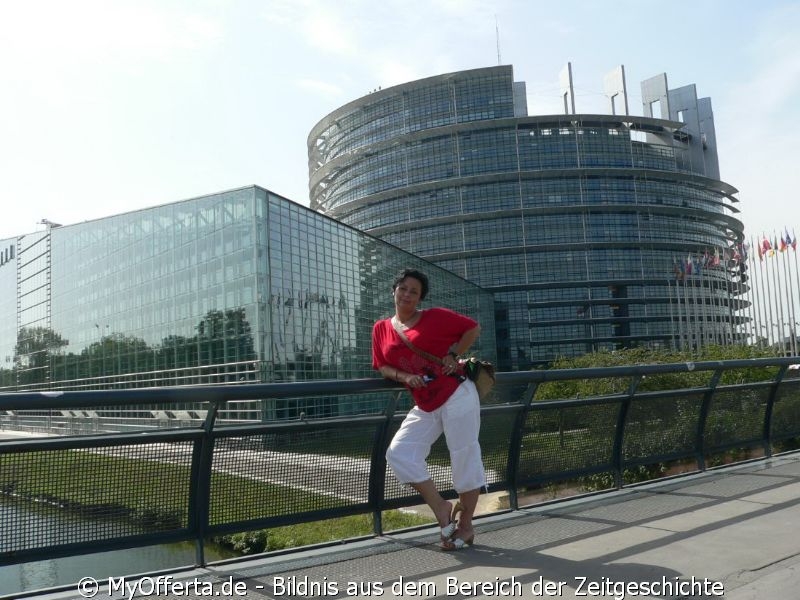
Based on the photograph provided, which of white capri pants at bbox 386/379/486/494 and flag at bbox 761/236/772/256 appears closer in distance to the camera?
white capri pants at bbox 386/379/486/494

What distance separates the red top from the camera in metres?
4.96

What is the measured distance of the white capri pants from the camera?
4.93 metres

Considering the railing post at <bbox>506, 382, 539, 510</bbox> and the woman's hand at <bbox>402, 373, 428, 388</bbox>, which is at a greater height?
the woman's hand at <bbox>402, 373, 428, 388</bbox>

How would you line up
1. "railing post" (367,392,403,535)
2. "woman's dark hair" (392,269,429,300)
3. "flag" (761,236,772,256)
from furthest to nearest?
"flag" (761,236,772,256) → "railing post" (367,392,403,535) → "woman's dark hair" (392,269,429,300)

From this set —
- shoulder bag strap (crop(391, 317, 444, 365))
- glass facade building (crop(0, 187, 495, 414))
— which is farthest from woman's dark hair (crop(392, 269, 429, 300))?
glass facade building (crop(0, 187, 495, 414))

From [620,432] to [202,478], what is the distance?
4114 mm

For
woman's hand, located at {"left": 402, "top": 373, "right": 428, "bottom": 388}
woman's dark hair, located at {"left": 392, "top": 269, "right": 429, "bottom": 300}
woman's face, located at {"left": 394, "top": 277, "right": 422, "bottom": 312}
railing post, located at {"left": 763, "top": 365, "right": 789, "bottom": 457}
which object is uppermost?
woman's dark hair, located at {"left": 392, "top": 269, "right": 429, "bottom": 300}

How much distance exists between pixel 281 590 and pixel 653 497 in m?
3.65

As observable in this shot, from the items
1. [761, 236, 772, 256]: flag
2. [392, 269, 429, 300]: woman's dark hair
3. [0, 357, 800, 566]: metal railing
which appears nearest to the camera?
[0, 357, 800, 566]: metal railing

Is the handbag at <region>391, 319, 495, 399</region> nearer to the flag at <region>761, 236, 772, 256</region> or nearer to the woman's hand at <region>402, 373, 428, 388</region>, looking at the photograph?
the woman's hand at <region>402, 373, 428, 388</region>

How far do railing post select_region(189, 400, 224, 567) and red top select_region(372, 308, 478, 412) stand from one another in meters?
1.17

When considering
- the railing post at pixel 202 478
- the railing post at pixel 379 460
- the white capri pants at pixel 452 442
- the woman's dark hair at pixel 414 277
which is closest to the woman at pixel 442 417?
the white capri pants at pixel 452 442

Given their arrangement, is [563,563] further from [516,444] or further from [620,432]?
[620,432]

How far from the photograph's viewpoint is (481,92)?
309 feet
